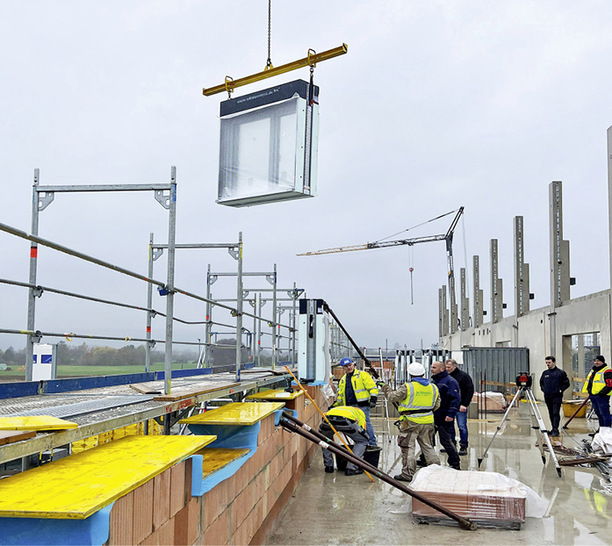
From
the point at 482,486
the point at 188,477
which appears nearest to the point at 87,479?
the point at 188,477

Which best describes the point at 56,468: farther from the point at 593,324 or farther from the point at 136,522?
the point at 593,324

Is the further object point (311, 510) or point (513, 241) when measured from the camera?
point (513, 241)

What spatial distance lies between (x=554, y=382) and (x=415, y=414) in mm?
5695

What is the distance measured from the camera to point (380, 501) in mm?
7305

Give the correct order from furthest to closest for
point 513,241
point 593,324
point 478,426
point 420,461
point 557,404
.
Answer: point 513,241, point 593,324, point 478,426, point 557,404, point 420,461

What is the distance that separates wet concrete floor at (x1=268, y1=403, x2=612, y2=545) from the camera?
5.95 metres

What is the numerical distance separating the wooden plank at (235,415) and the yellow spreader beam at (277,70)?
538cm

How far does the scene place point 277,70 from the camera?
9.51m

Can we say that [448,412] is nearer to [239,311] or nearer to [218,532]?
[239,311]

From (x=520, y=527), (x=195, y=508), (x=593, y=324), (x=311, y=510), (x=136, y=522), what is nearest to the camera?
(x=136, y=522)

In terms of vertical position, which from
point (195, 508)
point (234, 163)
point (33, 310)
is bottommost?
point (195, 508)

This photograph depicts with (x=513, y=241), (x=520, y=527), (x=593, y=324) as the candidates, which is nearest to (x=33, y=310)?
(x=520, y=527)

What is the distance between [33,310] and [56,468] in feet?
9.63

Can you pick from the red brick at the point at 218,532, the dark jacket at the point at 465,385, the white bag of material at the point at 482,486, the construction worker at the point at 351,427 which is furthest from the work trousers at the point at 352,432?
the red brick at the point at 218,532
